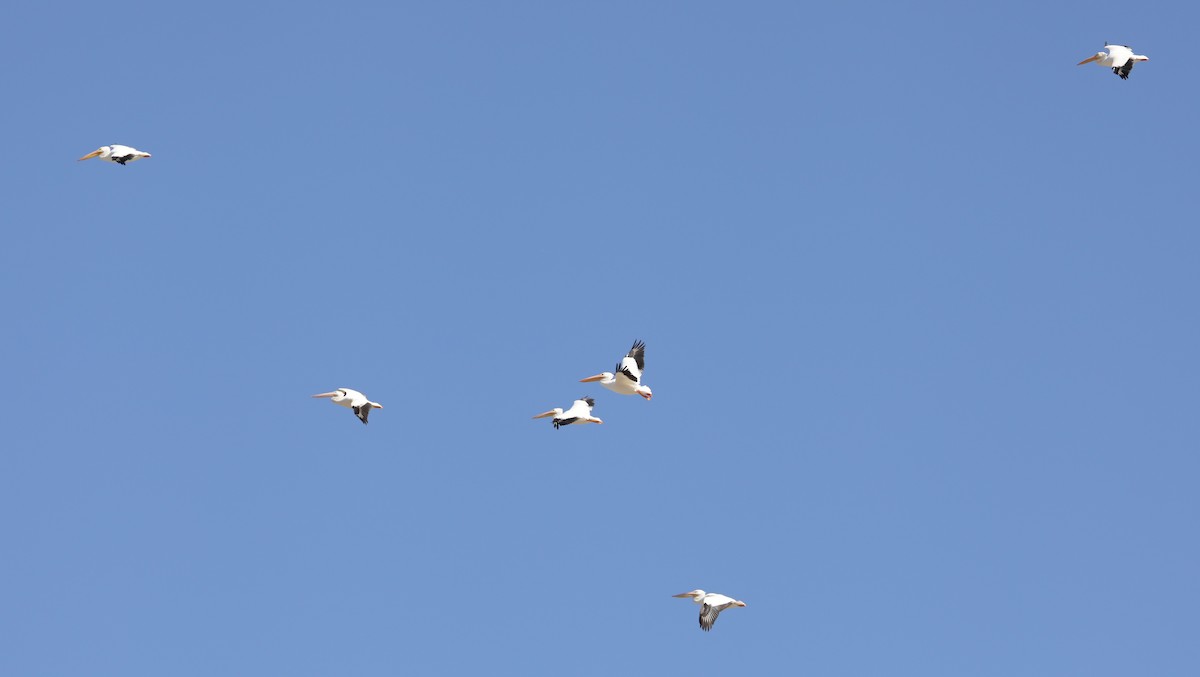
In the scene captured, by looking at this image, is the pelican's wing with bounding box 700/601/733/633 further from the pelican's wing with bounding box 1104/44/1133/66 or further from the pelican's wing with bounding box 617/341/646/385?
the pelican's wing with bounding box 1104/44/1133/66

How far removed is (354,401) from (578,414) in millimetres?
4558

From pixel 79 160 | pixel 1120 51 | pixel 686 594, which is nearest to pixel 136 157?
pixel 79 160

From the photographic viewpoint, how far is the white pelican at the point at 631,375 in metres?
43.1

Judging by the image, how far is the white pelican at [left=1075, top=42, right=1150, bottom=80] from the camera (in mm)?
47438

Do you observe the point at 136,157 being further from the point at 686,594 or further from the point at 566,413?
the point at 686,594

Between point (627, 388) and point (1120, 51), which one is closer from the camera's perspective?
point (627, 388)

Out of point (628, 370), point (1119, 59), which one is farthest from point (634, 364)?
point (1119, 59)

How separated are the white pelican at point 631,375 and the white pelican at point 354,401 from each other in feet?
16.2

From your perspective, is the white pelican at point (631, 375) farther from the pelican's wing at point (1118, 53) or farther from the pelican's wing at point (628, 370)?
the pelican's wing at point (1118, 53)

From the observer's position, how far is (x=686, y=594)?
46.7 meters

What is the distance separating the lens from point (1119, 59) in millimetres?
47719

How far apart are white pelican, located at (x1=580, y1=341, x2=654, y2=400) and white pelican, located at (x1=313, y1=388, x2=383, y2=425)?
4.94 meters

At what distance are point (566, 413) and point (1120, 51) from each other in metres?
13.7

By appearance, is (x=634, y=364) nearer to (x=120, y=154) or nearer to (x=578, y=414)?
(x=578, y=414)
